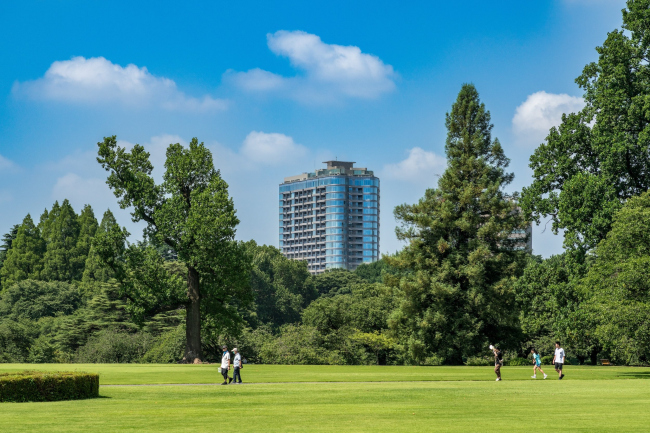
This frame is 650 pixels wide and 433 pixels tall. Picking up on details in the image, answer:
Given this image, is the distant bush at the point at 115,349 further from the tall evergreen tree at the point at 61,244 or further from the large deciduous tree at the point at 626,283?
the large deciduous tree at the point at 626,283

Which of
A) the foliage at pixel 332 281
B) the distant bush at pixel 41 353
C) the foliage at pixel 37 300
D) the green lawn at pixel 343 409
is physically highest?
the foliage at pixel 332 281

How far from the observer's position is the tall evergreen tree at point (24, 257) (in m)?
104

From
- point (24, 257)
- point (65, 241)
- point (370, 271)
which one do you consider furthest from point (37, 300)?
point (370, 271)

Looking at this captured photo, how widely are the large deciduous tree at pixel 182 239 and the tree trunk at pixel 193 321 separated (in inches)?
3.2

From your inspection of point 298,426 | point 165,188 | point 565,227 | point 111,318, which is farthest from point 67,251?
point 298,426

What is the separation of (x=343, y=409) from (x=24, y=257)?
97114 millimetres

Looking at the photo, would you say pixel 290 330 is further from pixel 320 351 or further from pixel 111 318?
pixel 111 318

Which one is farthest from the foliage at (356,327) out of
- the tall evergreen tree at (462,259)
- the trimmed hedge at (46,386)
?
the trimmed hedge at (46,386)

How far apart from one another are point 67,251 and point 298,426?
99.5 metres

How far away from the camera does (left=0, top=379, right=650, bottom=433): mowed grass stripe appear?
51.6 ft

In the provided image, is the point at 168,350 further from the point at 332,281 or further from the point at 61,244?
the point at 332,281

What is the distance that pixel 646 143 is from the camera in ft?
137

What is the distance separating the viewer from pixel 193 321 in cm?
5725

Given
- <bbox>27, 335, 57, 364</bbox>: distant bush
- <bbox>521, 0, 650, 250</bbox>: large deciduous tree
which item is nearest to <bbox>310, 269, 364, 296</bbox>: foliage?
<bbox>27, 335, 57, 364</bbox>: distant bush
